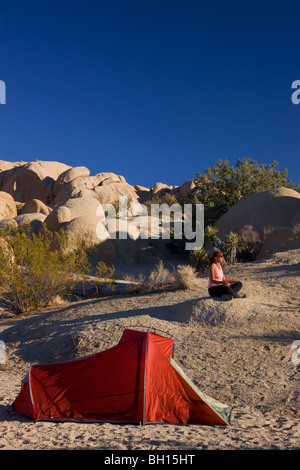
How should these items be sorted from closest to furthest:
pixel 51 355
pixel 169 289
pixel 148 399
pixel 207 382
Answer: pixel 148 399 < pixel 207 382 < pixel 51 355 < pixel 169 289

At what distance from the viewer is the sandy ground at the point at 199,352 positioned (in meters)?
4.83

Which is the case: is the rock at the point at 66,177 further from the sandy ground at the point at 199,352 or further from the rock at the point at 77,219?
the sandy ground at the point at 199,352

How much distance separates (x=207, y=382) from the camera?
7.02m

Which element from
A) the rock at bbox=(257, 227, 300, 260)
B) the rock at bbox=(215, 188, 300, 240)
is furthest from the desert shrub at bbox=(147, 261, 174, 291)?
the rock at bbox=(215, 188, 300, 240)

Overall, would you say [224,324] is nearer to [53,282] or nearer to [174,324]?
[174,324]

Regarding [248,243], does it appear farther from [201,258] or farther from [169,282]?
[169,282]

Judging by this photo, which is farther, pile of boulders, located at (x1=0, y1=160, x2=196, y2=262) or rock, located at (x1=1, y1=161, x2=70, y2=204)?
rock, located at (x1=1, y1=161, x2=70, y2=204)

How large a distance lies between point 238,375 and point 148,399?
2.13m

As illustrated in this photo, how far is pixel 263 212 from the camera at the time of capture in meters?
20.9

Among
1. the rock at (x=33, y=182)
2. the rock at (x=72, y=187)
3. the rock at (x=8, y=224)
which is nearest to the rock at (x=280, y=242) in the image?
the rock at (x=8, y=224)

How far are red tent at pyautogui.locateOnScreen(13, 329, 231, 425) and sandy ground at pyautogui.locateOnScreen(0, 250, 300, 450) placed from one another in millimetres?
223

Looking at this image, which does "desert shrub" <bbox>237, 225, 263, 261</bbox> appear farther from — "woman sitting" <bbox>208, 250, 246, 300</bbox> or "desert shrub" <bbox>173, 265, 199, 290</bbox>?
"woman sitting" <bbox>208, 250, 246, 300</bbox>

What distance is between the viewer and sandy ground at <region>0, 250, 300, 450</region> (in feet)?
15.8
